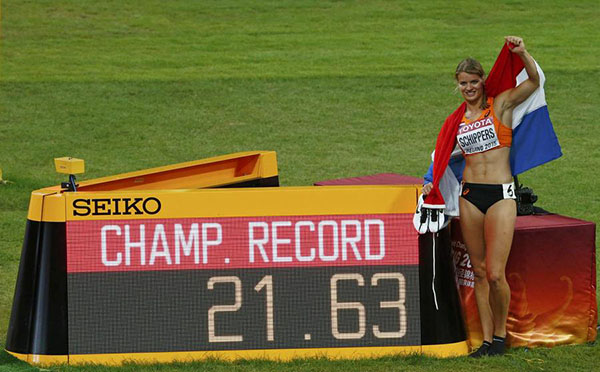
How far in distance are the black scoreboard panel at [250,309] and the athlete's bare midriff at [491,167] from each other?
682mm

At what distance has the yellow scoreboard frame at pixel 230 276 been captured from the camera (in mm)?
6746

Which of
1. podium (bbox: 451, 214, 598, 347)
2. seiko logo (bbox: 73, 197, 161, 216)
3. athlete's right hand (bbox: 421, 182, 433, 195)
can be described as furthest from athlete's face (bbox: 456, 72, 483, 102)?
seiko logo (bbox: 73, 197, 161, 216)

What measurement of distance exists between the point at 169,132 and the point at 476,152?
10671 millimetres

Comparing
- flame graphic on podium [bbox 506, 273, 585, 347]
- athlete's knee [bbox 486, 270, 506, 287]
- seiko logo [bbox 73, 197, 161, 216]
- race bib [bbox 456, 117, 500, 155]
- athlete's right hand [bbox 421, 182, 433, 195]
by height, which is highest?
race bib [bbox 456, 117, 500, 155]

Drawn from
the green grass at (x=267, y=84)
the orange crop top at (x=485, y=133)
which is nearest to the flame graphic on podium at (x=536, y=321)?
the orange crop top at (x=485, y=133)

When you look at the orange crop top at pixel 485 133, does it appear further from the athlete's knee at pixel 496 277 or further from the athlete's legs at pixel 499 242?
the athlete's knee at pixel 496 277

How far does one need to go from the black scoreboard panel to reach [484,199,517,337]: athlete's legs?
47 centimetres

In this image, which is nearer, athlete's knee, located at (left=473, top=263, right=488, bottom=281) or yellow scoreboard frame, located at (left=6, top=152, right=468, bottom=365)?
yellow scoreboard frame, located at (left=6, top=152, right=468, bottom=365)

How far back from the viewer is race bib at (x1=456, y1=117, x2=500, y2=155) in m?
6.89

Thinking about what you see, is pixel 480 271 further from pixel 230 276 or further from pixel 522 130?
pixel 230 276

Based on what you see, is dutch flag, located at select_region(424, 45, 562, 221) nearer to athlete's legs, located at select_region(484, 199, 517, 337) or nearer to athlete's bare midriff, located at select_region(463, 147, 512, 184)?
athlete's bare midriff, located at select_region(463, 147, 512, 184)

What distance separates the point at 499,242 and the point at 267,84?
43.5 feet

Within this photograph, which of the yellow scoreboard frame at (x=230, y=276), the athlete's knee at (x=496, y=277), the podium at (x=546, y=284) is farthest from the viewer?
the podium at (x=546, y=284)

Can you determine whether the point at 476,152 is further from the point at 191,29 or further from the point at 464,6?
the point at 464,6
